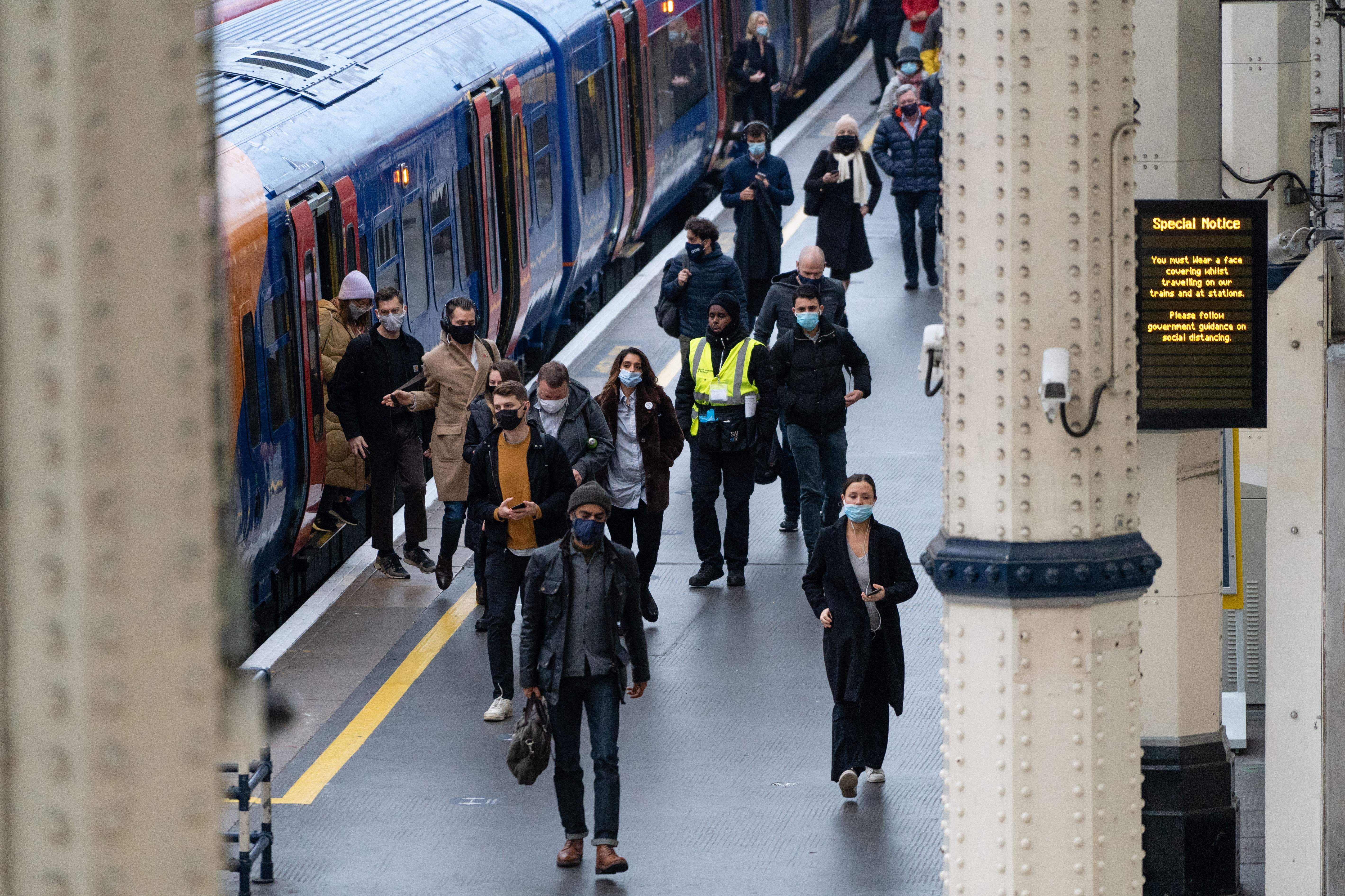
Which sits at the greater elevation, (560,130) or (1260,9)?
(1260,9)

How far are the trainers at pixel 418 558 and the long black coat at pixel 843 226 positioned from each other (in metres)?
6.45

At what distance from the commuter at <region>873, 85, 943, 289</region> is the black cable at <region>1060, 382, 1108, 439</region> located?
1361cm

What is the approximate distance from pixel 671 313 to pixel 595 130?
564 cm

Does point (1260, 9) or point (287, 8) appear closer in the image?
point (1260, 9)

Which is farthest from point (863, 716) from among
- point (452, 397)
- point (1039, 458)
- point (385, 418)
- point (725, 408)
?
point (1039, 458)

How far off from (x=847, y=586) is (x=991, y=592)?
13.7 ft

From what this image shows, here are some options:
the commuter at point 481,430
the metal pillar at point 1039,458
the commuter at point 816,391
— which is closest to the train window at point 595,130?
the commuter at point 816,391

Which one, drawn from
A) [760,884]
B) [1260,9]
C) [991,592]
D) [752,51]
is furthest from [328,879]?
[752,51]

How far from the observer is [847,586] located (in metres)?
9.45

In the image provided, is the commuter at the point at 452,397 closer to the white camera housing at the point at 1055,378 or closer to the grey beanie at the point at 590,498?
the grey beanie at the point at 590,498

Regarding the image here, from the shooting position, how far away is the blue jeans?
40.9 feet

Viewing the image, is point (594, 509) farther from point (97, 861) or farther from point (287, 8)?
point (287, 8)

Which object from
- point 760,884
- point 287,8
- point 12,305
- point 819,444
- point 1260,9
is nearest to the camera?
point 12,305

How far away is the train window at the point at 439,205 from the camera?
15180mm
